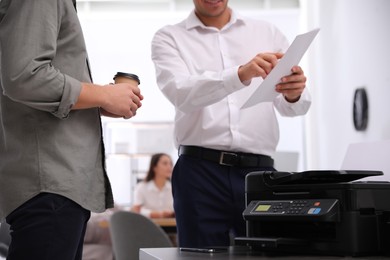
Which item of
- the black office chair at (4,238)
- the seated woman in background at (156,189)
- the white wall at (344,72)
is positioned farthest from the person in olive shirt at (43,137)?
the seated woman in background at (156,189)

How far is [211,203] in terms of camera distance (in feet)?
6.81

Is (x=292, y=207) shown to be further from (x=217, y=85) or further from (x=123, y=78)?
(x=217, y=85)

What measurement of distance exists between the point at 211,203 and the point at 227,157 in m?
0.17

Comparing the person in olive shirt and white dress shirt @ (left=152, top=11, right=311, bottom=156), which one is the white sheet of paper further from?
the person in olive shirt

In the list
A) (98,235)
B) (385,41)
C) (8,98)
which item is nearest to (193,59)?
(8,98)

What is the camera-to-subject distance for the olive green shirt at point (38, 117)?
4.31 feet

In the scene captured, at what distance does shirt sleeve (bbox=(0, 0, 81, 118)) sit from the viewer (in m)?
1.31

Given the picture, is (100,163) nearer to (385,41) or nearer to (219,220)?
(219,220)

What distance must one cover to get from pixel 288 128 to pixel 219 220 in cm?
537

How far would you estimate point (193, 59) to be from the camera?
229 centimetres

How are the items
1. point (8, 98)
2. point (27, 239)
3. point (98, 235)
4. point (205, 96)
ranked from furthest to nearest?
point (98, 235)
point (205, 96)
point (8, 98)
point (27, 239)

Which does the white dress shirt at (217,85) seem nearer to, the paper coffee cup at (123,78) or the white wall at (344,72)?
the paper coffee cup at (123,78)

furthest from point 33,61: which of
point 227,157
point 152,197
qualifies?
point 152,197

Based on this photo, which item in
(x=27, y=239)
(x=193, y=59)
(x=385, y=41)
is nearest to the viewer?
(x=27, y=239)
